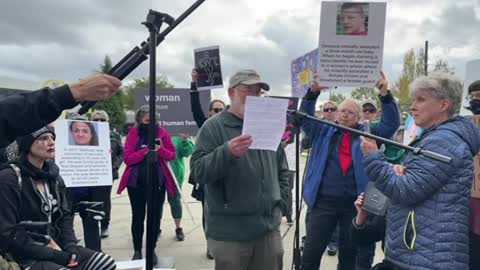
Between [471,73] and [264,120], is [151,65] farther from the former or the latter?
[471,73]

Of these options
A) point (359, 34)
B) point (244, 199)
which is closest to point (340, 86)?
point (359, 34)

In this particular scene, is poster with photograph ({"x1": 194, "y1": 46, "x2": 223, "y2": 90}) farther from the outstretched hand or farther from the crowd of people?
the outstretched hand

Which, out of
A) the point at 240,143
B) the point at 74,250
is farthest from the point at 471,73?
the point at 74,250

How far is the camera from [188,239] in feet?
18.6

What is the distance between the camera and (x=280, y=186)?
2865 mm

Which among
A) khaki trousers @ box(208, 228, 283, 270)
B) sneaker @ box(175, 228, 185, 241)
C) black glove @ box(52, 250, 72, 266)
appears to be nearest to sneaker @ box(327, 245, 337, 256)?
sneaker @ box(175, 228, 185, 241)

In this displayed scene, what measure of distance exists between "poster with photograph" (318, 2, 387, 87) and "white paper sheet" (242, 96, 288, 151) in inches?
23.3

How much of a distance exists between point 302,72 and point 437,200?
2.14m

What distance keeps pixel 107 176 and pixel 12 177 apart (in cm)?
129

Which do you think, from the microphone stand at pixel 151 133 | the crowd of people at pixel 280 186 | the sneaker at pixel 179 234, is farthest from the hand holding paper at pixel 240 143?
the sneaker at pixel 179 234

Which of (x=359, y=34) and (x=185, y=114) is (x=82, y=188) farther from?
(x=359, y=34)

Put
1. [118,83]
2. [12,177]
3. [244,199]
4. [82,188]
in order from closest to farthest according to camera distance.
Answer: [118,83]
[244,199]
[12,177]
[82,188]

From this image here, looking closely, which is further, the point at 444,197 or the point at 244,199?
the point at 244,199

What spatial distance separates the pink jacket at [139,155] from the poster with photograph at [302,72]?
5.50 feet
